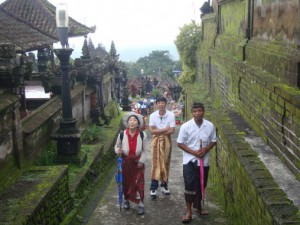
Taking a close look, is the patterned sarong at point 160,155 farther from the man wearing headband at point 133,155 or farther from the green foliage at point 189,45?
the green foliage at point 189,45

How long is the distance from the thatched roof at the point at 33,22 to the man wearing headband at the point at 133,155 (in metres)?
5.87

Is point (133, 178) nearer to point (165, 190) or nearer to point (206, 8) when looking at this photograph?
point (165, 190)

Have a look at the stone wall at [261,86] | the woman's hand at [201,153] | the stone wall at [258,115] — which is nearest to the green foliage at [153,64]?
the stone wall at [261,86]

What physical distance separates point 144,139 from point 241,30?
3637 mm

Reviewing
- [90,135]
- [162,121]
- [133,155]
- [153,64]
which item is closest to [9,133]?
[133,155]

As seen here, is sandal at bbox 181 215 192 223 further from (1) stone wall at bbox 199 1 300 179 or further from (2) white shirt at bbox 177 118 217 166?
(1) stone wall at bbox 199 1 300 179

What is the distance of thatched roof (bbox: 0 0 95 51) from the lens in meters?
11.4

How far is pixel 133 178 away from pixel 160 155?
2.52 feet

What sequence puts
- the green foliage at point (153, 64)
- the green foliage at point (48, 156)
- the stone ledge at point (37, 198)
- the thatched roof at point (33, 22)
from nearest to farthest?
the stone ledge at point (37, 198) < the green foliage at point (48, 156) < the thatched roof at point (33, 22) < the green foliage at point (153, 64)

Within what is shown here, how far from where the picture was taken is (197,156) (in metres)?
5.39

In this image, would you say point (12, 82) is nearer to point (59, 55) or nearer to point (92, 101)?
point (59, 55)

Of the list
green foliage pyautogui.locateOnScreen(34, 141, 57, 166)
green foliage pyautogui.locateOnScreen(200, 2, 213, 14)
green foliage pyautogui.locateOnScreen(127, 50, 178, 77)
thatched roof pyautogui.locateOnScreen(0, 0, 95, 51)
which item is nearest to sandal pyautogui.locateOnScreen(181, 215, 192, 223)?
green foliage pyautogui.locateOnScreen(34, 141, 57, 166)

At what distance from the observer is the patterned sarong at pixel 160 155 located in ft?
21.8

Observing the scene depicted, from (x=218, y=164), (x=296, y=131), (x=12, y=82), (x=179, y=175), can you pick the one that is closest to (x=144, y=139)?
(x=218, y=164)
